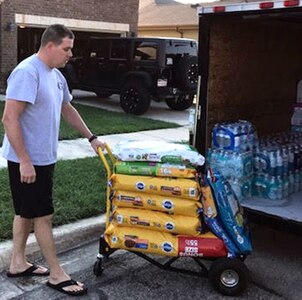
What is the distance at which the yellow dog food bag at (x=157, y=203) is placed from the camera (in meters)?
3.76

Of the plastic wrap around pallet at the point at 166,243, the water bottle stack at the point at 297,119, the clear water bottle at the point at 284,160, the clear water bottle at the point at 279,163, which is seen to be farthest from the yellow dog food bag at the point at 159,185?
the water bottle stack at the point at 297,119

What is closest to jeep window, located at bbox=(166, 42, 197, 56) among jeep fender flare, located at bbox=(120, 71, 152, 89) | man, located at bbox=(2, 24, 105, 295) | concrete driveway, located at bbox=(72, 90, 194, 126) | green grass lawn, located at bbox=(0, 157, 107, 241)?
jeep fender flare, located at bbox=(120, 71, 152, 89)

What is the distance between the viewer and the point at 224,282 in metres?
3.85

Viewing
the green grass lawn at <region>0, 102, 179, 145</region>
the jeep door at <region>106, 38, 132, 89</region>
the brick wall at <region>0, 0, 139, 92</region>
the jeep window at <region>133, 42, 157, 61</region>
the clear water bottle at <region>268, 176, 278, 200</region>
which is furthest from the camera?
the brick wall at <region>0, 0, 139, 92</region>

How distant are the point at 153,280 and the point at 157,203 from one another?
0.72 metres

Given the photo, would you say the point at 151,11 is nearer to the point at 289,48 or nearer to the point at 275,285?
the point at 289,48

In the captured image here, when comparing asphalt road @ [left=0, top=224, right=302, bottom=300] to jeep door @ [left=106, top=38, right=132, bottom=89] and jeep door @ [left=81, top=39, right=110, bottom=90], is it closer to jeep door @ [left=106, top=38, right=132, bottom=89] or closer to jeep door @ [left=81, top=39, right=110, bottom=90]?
jeep door @ [left=106, top=38, right=132, bottom=89]

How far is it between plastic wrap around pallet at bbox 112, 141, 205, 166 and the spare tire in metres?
9.15

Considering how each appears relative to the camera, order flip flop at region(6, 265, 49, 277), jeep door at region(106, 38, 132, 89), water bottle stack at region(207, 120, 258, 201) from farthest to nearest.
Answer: jeep door at region(106, 38, 132, 89) < water bottle stack at region(207, 120, 258, 201) < flip flop at region(6, 265, 49, 277)

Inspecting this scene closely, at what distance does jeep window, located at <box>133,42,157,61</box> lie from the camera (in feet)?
43.2

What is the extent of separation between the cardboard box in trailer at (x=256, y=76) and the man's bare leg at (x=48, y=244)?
1.69m

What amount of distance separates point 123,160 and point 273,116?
2.70 m

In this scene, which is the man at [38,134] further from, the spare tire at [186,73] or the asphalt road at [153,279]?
the spare tire at [186,73]

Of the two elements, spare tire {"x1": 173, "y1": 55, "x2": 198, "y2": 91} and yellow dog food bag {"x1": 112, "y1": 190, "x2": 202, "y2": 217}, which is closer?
yellow dog food bag {"x1": 112, "y1": 190, "x2": 202, "y2": 217}
